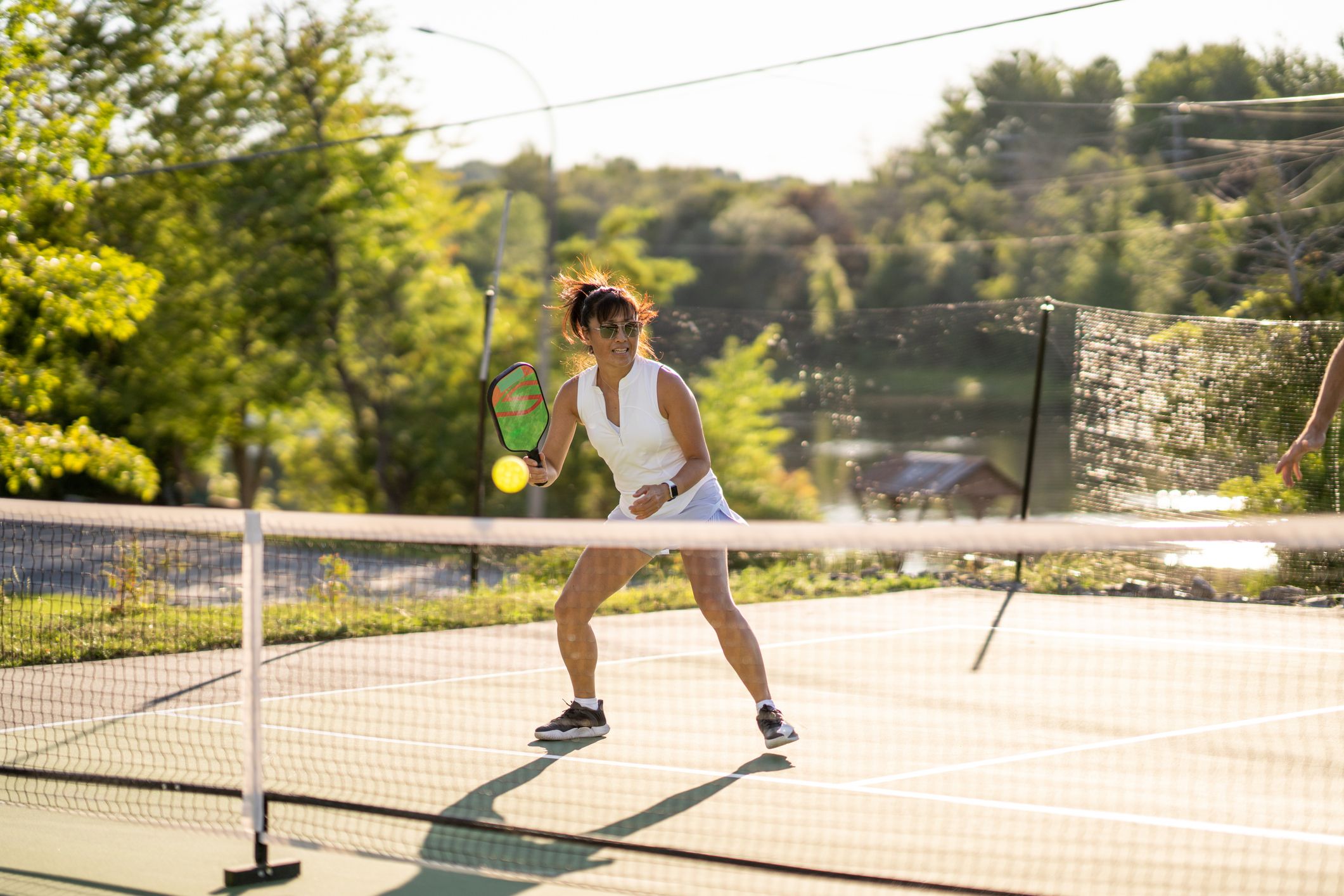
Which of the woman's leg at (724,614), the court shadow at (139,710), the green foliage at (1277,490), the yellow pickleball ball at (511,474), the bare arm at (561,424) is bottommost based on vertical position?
the court shadow at (139,710)

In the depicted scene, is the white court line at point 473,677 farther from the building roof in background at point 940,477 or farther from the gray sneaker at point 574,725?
the building roof in background at point 940,477

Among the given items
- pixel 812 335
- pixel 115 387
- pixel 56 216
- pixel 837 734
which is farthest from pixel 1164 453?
pixel 115 387

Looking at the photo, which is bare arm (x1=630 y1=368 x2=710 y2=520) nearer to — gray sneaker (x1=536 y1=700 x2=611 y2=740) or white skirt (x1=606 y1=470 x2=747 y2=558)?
white skirt (x1=606 y1=470 x2=747 y2=558)

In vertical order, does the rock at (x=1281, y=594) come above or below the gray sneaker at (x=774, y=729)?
below

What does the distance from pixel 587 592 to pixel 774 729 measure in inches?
36.2

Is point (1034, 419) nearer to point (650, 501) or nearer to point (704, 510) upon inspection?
point (704, 510)

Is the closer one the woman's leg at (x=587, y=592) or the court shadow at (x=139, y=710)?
the woman's leg at (x=587, y=592)

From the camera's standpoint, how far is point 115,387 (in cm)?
2362

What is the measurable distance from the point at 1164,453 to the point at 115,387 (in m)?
17.0

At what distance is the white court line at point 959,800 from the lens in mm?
4777

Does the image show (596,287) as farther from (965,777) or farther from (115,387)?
(115,387)

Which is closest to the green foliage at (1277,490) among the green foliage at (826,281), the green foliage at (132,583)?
the green foliage at (132,583)

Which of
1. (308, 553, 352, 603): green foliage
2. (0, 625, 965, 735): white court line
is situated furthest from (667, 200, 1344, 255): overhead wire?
(308, 553, 352, 603): green foliage

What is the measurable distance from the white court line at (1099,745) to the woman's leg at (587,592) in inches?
47.3
